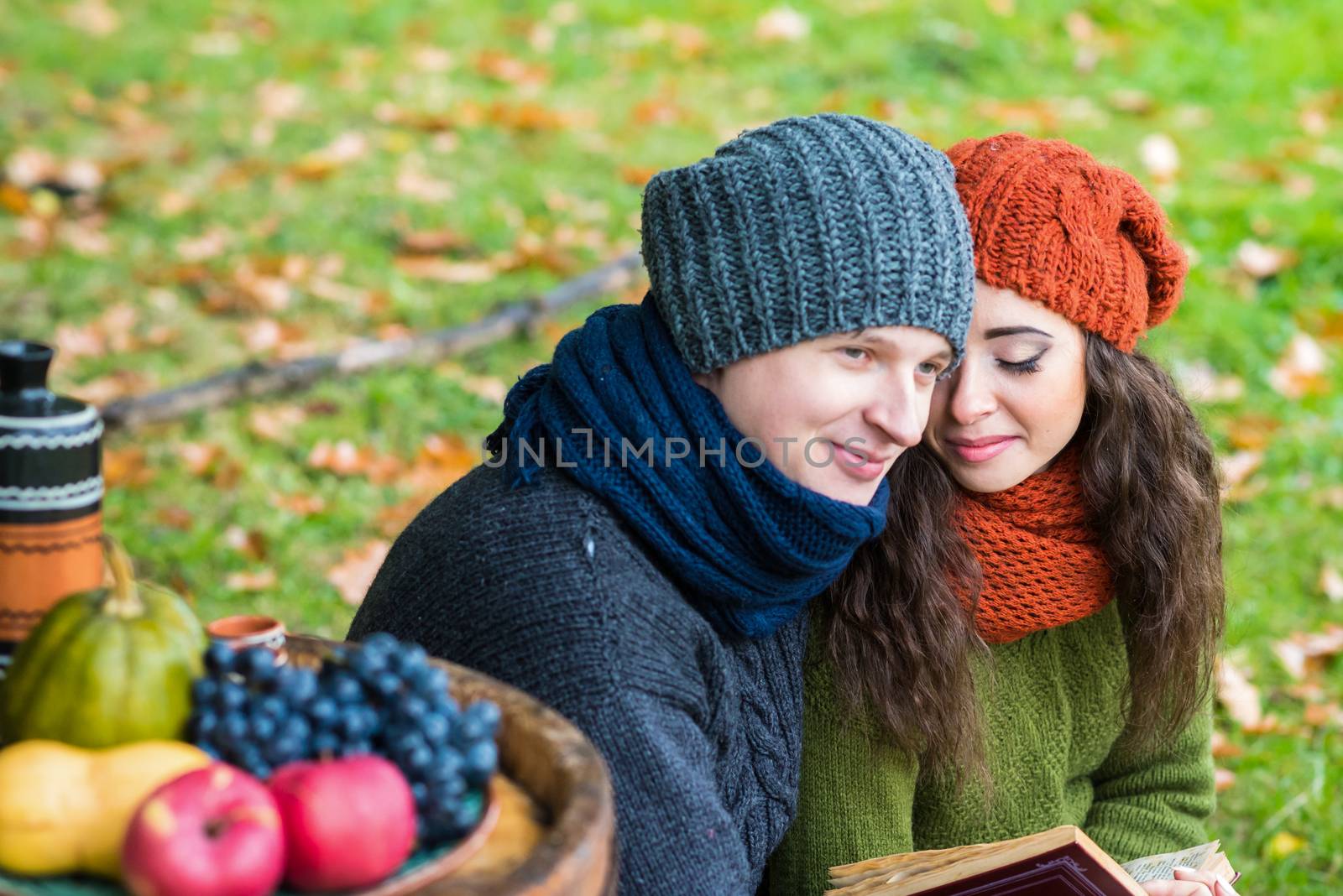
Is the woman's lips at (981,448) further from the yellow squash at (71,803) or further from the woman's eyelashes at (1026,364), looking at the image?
the yellow squash at (71,803)

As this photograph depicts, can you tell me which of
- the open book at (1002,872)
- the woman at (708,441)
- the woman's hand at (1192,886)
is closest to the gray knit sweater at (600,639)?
the woman at (708,441)

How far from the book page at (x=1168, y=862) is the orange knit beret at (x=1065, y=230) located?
0.96 meters

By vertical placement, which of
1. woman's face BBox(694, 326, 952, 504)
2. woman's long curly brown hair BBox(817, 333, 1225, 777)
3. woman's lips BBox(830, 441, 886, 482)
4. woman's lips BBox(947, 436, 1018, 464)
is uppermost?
woman's face BBox(694, 326, 952, 504)

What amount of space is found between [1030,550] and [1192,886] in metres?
0.65

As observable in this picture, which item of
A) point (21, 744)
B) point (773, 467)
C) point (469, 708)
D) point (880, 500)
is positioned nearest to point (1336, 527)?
point (880, 500)

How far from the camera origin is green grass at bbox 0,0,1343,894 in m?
4.35

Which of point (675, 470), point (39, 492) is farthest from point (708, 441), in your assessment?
point (39, 492)

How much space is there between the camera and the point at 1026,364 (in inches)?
98.0

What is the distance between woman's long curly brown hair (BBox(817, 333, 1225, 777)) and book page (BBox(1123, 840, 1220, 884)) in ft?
1.05

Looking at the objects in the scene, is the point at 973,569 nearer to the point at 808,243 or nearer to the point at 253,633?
the point at 808,243

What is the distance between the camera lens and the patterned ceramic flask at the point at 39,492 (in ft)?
4.94

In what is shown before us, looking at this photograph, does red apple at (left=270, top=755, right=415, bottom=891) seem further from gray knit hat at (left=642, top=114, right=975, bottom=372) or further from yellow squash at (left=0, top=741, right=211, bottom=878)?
gray knit hat at (left=642, top=114, right=975, bottom=372)

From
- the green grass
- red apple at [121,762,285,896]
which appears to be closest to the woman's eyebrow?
red apple at [121,762,285,896]

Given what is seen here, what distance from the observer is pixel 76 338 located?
5.29 meters
